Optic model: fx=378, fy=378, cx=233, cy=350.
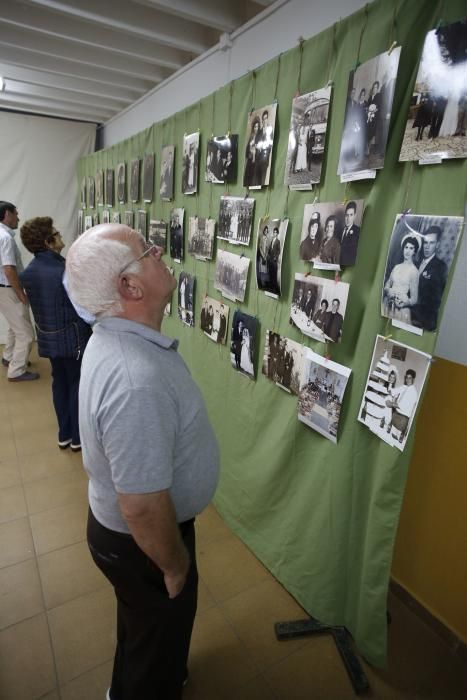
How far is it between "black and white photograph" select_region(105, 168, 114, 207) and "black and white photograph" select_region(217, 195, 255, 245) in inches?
81.4

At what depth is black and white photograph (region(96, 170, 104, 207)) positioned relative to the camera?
3.80 m

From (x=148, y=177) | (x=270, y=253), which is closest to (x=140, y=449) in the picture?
(x=270, y=253)

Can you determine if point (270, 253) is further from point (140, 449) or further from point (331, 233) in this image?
point (140, 449)

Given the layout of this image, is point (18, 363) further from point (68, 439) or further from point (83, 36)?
point (83, 36)

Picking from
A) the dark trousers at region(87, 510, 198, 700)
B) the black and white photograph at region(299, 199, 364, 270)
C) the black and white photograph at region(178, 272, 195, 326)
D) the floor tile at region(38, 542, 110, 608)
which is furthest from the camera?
the black and white photograph at region(178, 272, 195, 326)

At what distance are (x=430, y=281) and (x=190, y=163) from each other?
1.61 meters

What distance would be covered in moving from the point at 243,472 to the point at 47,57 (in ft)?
10.4

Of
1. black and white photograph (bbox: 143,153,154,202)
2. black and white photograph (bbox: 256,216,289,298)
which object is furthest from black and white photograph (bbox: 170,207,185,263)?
black and white photograph (bbox: 256,216,289,298)

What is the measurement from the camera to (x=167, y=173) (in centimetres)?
243

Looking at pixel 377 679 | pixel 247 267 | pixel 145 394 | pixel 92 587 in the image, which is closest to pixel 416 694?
pixel 377 679

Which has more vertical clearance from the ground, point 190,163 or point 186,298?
point 190,163

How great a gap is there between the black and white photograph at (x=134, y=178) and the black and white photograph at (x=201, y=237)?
977 mm

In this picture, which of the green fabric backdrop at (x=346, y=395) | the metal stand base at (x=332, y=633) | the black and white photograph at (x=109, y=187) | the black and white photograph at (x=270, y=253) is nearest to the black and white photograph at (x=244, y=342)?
the green fabric backdrop at (x=346, y=395)

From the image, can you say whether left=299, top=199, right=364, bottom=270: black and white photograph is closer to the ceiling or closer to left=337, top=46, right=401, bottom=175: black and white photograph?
left=337, top=46, right=401, bottom=175: black and white photograph
